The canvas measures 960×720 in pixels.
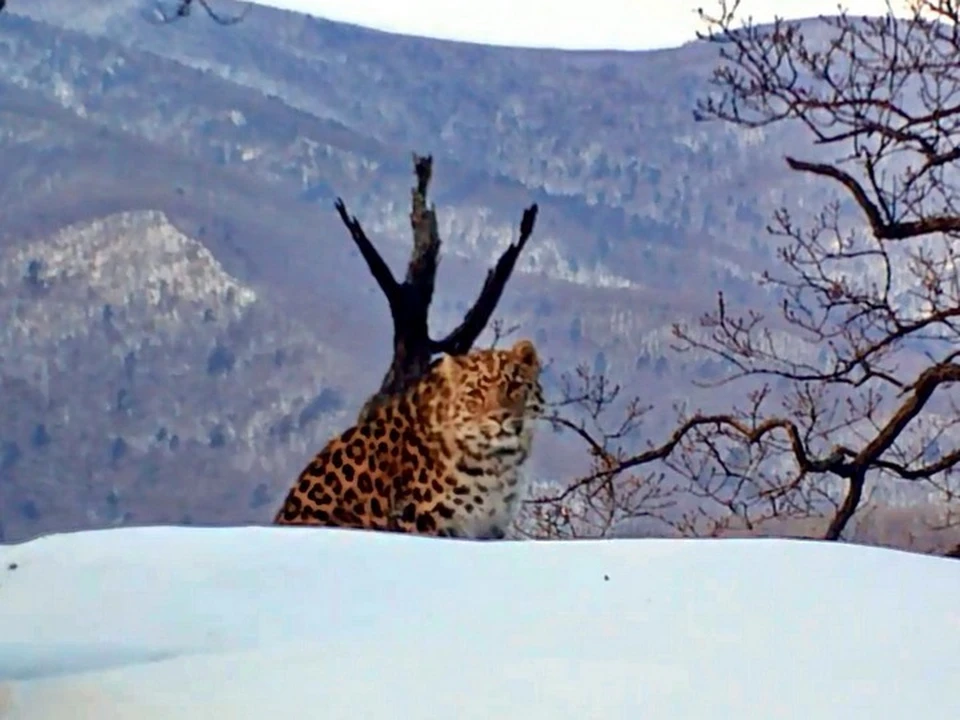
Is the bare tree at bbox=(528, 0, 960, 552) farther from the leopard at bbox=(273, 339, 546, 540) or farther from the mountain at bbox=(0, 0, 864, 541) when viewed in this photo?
the leopard at bbox=(273, 339, 546, 540)

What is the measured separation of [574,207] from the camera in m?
8.01

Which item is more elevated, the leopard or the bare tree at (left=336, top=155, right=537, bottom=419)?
the bare tree at (left=336, top=155, right=537, bottom=419)

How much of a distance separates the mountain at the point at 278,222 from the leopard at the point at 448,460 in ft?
6.37

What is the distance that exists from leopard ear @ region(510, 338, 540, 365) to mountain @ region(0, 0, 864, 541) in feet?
6.61

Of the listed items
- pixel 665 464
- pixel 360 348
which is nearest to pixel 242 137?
pixel 360 348

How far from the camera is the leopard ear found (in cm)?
367

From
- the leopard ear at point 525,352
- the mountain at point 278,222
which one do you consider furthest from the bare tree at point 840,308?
the leopard ear at point 525,352

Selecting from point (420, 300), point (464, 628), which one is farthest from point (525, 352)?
point (420, 300)

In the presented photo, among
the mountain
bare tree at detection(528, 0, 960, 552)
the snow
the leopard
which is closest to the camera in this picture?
the snow

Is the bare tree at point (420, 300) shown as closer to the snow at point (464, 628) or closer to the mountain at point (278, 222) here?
the mountain at point (278, 222)

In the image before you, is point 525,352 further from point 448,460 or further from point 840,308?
point 840,308

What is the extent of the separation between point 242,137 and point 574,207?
108 inches

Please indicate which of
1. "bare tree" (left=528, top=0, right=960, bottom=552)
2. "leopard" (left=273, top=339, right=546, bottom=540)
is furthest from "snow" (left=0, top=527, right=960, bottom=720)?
"bare tree" (left=528, top=0, right=960, bottom=552)

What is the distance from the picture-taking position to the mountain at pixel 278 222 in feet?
21.4
